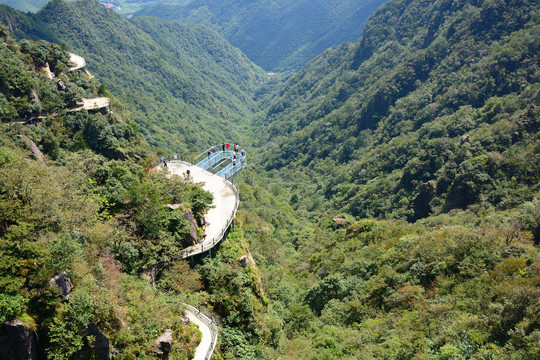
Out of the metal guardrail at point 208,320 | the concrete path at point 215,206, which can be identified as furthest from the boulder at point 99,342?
the concrete path at point 215,206

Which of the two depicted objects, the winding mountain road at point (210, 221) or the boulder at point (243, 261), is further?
the boulder at point (243, 261)

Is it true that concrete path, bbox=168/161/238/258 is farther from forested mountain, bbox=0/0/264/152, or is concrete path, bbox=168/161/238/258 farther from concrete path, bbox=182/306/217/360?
forested mountain, bbox=0/0/264/152

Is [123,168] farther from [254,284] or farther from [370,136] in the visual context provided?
[370,136]

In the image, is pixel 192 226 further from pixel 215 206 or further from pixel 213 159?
pixel 213 159

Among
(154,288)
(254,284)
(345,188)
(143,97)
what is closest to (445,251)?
(254,284)

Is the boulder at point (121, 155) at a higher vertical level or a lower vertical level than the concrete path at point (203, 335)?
higher

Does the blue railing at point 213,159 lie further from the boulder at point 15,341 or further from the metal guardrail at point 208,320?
the boulder at point 15,341
